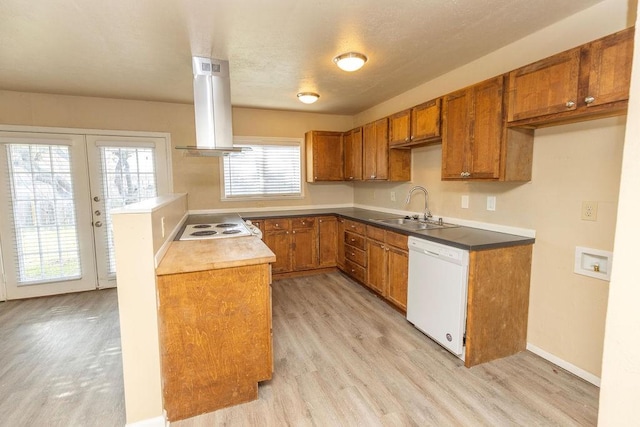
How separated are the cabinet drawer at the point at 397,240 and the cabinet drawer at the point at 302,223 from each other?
4.63 ft

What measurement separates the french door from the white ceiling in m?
0.72

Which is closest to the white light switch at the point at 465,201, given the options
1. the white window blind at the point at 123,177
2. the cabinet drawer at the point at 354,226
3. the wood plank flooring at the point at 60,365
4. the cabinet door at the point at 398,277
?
the cabinet door at the point at 398,277

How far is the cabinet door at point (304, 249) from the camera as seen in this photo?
168 inches

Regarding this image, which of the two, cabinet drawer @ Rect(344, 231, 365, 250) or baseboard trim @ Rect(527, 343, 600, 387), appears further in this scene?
cabinet drawer @ Rect(344, 231, 365, 250)

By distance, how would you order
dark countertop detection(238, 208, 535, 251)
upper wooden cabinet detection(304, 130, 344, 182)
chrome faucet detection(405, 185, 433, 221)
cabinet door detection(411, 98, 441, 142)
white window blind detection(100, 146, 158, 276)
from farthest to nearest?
1. upper wooden cabinet detection(304, 130, 344, 182)
2. white window blind detection(100, 146, 158, 276)
3. chrome faucet detection(405, 185, 433, 221)
4. cabinet door detection(411, 98, 441, 142)
5. dark countertop detection(238, 208, 535, 251)

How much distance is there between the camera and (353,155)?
4465mm

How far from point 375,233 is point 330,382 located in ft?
5.76

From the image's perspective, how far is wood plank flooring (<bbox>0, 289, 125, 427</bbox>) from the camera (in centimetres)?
181

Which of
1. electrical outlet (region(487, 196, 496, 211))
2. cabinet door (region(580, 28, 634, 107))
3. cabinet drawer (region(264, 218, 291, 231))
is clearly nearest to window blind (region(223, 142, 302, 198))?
cabinet drawer (region(264, 218, 291, 231))

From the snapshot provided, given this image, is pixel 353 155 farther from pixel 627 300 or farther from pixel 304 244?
pixel 627 300

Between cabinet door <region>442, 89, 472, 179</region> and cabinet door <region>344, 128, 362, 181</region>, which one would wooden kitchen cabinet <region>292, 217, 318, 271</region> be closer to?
cabinet door <region>344, 128, 362, 181</region>

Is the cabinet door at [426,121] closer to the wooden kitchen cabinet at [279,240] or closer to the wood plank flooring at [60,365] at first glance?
the wooden kitchen cabinet at [279,240]

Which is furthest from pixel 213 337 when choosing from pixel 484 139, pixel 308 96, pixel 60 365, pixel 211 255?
pixel 308 96

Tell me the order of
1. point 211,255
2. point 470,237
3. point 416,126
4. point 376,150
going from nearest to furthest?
point 211,255 → point 470,237 → point 416,126 → point 376,150
